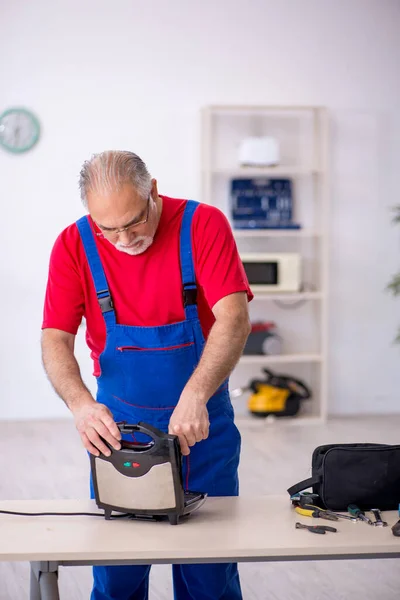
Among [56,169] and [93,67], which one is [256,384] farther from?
[93,67]

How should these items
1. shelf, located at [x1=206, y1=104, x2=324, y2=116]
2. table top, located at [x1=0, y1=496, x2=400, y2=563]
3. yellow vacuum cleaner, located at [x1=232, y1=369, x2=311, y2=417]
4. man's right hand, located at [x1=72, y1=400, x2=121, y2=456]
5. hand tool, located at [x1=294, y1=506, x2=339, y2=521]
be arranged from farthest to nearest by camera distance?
yellow vacuum cleaner, located at [x1=232, y1=369, x2=311, y2=417], shelf, located at [x1=206, y1=104, x2=324, y2=116], hand tool, located at [x1=294, y1=506, x2=339, y2=521], man's right hand, located at [x1=72, y1=400, x2=121, y2=456], table top, located at [x1=0, y1=496, x2=400, y2=563]

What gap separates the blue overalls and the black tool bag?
0.96 ft


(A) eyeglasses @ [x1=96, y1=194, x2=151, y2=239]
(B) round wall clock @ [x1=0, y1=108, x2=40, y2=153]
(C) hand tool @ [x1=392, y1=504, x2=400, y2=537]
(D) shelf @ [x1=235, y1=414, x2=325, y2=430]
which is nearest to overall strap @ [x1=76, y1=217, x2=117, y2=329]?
(A) eyeglasses @ [x1=96, y1=194, x2=151, y2=239]

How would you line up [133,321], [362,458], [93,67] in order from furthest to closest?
[93,67]
[133,321]
[362,458]

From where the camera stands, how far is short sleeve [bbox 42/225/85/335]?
2125mm

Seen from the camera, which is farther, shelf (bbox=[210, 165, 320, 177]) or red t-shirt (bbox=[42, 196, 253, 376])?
shelf (bbox=[210, 165, 320, 177])

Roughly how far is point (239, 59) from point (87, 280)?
3.99m

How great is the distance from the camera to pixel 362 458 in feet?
6.31

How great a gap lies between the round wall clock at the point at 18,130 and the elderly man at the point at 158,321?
3721 millimetres

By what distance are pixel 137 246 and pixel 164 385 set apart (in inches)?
14.4

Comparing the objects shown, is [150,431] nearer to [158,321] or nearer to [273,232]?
[158,321]

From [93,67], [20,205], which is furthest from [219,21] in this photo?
[20,205]

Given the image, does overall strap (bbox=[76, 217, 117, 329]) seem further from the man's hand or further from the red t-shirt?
Result: the man's hand

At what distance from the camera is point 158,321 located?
2150mm
